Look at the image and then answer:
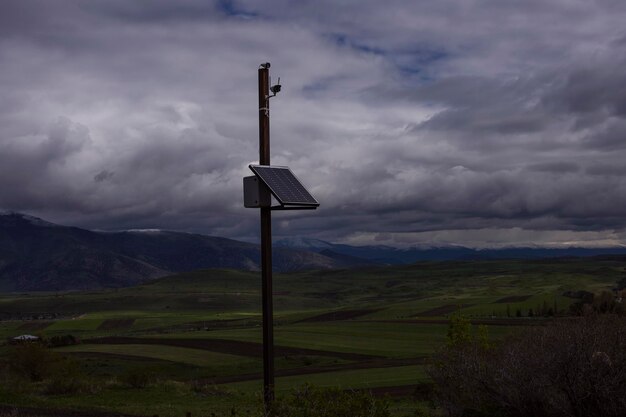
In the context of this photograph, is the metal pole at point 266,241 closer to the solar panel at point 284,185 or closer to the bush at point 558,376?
the solar panel at point 284,185

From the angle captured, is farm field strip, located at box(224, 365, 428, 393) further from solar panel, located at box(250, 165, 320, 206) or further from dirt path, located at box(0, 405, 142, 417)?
solar panel, located at box(250, 165, 320, 206)

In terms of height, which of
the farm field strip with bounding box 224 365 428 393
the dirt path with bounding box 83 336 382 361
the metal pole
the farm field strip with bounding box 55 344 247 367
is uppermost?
the metal pole

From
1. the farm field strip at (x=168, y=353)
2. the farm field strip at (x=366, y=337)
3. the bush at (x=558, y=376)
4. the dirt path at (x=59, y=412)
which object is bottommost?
the farm field strip at (x=366, y=337)

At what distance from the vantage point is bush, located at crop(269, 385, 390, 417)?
12.8 meters

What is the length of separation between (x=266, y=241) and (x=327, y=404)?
416cm

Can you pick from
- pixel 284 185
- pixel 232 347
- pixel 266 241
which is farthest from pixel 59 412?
pixel 232 347

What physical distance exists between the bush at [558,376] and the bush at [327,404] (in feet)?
18.9

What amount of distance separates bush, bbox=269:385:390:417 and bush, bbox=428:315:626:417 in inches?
226

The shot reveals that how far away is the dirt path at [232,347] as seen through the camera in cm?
8606

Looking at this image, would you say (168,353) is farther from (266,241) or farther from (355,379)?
(266,241)

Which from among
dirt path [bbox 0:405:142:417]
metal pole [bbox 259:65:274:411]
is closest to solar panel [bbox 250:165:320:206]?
metal pole [bbox 259:65:274:411]

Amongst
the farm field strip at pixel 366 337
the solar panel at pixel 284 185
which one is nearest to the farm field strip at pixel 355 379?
the farm field strip at pixel 366 337

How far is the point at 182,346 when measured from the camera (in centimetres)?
9662

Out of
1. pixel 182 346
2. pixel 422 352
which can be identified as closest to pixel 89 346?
pixel 182 346
